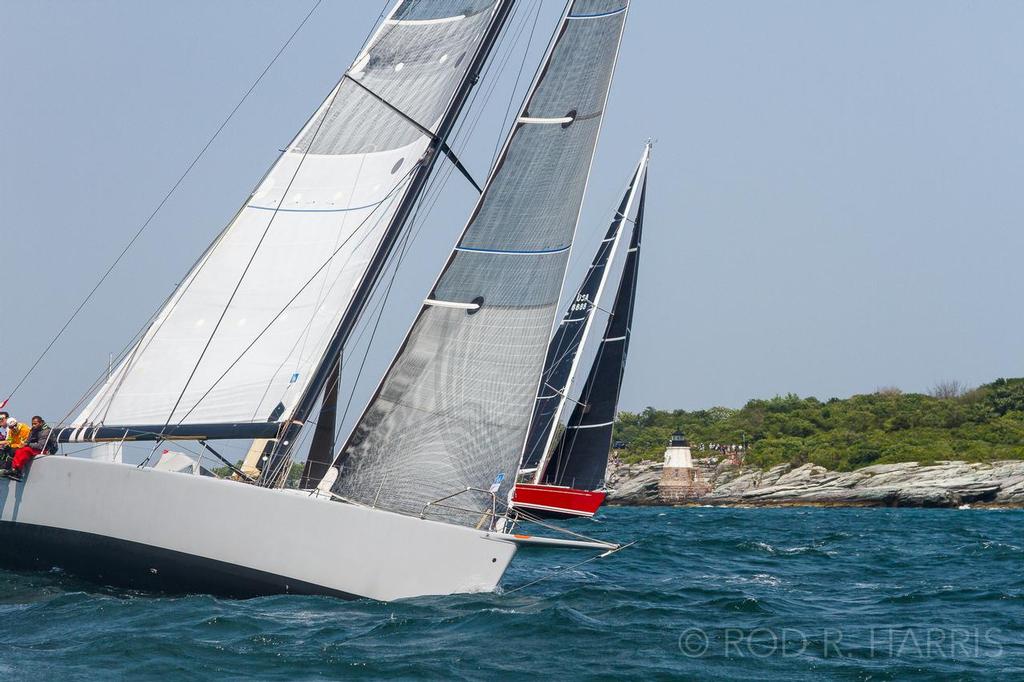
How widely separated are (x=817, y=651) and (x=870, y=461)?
57.1 meters

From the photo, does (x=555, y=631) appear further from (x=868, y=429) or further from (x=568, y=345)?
(x=868, y=429)

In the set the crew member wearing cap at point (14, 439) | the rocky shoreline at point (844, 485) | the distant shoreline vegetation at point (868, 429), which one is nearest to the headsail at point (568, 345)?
the crew member wearing cap at point (14, 439)

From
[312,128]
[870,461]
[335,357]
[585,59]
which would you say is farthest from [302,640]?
[870,461]

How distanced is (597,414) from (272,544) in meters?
15.4

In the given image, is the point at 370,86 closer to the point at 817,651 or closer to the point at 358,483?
the point at 358,483

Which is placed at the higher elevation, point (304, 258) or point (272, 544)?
point (304, 258)

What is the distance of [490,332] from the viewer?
12430 mm

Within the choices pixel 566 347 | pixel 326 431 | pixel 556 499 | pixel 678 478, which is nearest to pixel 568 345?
pixel 566 347

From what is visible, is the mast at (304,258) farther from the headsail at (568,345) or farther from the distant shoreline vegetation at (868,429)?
the distant shoreline vegetation at (868,429)

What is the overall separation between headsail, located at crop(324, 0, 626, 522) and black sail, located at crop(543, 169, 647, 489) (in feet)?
39.9

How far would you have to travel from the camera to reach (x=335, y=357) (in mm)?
12586

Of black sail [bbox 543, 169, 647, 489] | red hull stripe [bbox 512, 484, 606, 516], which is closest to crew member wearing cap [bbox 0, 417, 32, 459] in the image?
red hull stripe [bbox 512, 484, 606, 516]

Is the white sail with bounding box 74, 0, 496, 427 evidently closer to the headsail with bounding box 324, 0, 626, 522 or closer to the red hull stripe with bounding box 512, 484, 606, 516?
the headsail with bounding box 324, 0, 626, 522

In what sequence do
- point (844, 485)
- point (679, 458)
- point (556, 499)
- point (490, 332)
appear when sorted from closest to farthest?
point (490, 332)
point (556, 499)
point (844, 485)
point (679, 458)
